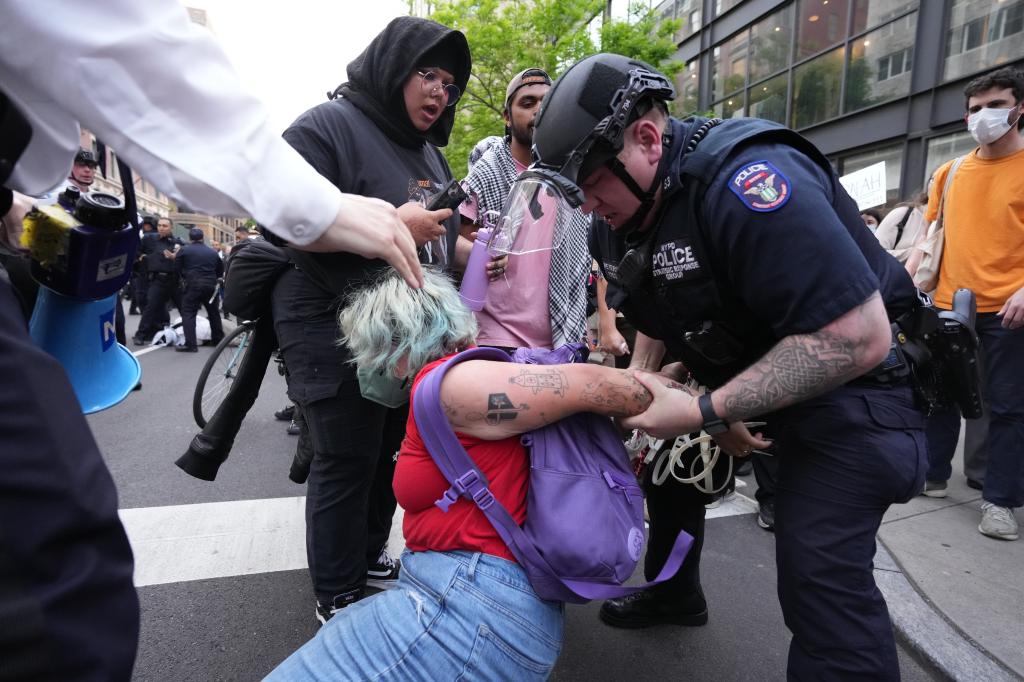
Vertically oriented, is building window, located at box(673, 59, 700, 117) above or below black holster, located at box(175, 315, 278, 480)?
above

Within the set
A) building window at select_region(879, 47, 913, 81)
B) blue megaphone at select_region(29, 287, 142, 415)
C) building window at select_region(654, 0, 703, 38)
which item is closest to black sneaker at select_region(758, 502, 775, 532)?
blue megaphone at select_region(29, 287, 142, 415)

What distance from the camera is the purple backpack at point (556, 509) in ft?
4.55

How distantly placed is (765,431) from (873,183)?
183 inches

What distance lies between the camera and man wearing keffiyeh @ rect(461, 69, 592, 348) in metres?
2.98

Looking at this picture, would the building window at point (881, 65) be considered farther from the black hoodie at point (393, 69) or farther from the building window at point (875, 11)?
the black hoodie at point (393, 69)

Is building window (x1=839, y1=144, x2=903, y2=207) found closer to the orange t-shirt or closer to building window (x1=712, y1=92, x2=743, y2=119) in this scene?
building window (x1=712, y1=92, x2=743, y2=119)

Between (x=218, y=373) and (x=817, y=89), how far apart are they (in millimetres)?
12297

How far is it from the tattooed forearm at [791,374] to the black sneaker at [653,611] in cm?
126

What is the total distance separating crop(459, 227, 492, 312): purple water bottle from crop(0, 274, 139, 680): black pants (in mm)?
2048

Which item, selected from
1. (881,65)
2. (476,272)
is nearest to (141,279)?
(476,272)

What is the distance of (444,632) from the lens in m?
1.30

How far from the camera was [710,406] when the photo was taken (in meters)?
1.48

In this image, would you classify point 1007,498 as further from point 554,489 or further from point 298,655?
point 298,655

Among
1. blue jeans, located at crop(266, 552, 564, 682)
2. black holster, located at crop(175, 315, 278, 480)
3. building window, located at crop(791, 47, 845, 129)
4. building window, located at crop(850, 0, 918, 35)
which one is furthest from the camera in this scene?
building window, located at crop(791, 47, 845, 129)
